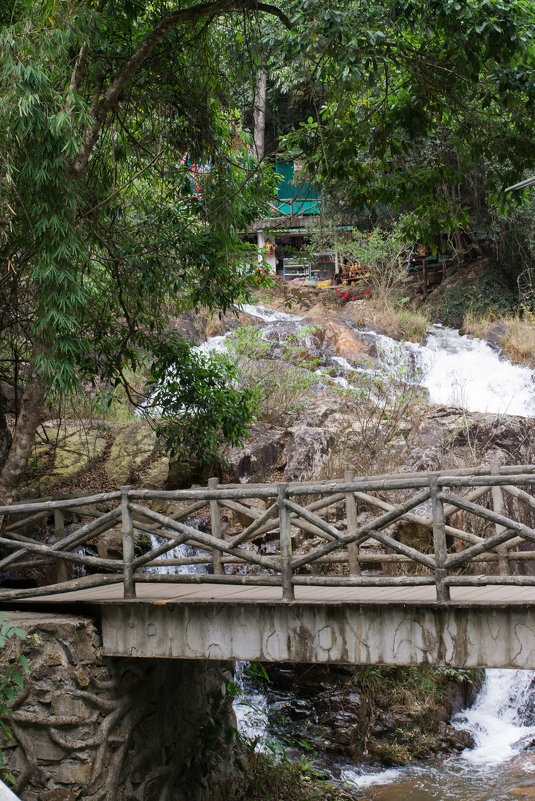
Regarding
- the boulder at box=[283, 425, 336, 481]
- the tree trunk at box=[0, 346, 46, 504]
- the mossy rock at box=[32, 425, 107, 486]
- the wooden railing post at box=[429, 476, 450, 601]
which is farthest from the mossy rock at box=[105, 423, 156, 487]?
the wooden railing post at box=[429, 476, 450, 601]

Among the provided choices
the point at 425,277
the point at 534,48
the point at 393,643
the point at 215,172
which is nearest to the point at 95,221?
the point at 215,172

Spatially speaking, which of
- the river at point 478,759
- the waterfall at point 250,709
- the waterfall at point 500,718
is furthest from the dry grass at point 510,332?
the waterfall at point 250,709

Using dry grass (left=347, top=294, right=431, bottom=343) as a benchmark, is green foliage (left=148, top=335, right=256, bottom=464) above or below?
below

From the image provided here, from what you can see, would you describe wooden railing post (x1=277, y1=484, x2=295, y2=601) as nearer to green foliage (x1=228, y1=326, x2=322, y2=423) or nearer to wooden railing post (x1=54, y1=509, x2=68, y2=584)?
wooden railing post (x1=54, y1=509, x2=68, y2=584)

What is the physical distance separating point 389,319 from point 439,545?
15.5 metres

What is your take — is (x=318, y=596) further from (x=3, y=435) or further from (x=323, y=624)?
(x=3, y=435)

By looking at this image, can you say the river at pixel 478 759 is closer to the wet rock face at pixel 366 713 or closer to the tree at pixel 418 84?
the wet rock face at pixel 366 713

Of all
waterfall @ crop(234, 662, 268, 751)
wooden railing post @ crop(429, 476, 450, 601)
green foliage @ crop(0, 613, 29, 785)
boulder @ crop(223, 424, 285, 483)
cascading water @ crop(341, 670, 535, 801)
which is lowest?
cascading water @ crop(341, 670, 535, 801)

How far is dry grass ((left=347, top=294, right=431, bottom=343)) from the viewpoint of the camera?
66.6ft

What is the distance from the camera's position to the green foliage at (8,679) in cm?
580

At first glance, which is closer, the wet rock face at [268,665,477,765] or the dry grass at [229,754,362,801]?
the dry grass at [229,754,362,801]

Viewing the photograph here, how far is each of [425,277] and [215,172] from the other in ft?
54.3

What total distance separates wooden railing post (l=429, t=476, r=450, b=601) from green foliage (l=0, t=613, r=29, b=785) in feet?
9.79

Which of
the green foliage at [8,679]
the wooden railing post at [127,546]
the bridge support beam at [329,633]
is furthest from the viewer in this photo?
the wooden railing post at [127,546]
